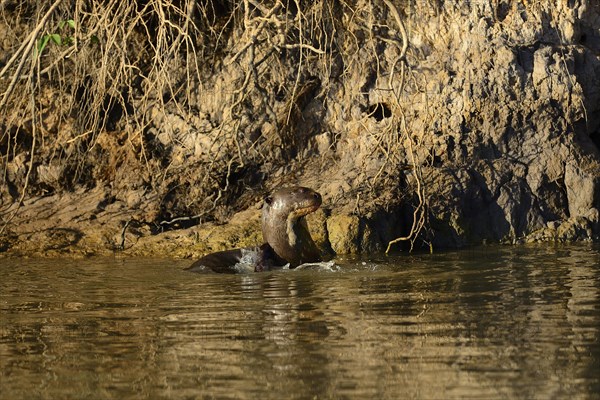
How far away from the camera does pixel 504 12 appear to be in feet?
32.0

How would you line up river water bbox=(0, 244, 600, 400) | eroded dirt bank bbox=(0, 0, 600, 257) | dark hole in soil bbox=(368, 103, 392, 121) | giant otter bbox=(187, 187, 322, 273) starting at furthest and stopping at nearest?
dark hole in soil bbox=(368, 103, 392, 121)
eroded dirt bank bbox=(0, 0, 600, 257)
giant otter bbox=(187, 187, 322, 273)
river water bbox=(0, 244, 600, 400)

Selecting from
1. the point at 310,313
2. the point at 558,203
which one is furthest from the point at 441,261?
the point at 310,313

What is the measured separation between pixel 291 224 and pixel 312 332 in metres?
3.17

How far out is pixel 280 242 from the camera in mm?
8250

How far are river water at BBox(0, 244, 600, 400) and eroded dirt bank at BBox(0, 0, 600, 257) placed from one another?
137 centimetres

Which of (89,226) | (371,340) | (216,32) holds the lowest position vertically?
(371,340)

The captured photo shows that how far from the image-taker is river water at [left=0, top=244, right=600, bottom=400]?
4.17 m

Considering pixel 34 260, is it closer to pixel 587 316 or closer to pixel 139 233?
pixel 139 233

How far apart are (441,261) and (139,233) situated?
8.48ft

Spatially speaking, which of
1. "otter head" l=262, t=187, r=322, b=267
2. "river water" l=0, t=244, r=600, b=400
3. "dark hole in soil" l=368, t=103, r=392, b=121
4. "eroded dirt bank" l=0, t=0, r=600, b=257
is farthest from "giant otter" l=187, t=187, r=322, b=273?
"dark hole in soil" l=368, t=103, r=392, b=121

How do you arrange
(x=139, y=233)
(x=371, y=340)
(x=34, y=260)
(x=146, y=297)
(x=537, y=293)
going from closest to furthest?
(x=371, y=340), (x=537, y=293), (x=146, y=297), (x=34, y=260), (x=139, y=233)

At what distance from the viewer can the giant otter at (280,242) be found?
7.98 m

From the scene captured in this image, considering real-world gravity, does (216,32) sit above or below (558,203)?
above

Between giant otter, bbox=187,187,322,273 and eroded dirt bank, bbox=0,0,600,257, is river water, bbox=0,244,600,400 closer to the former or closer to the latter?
giant otter, bbox=187,187,322,273
